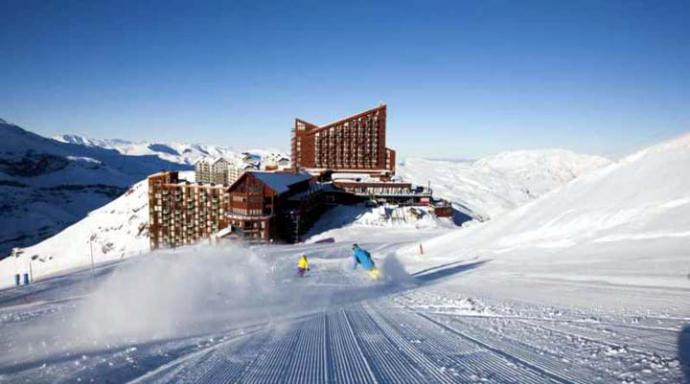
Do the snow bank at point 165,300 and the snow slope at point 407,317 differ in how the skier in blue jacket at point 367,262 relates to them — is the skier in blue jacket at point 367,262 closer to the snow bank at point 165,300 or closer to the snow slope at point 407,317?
the snow slope at point 407,317

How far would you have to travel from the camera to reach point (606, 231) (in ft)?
53.4

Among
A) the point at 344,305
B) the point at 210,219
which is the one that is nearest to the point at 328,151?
the point at 210,219

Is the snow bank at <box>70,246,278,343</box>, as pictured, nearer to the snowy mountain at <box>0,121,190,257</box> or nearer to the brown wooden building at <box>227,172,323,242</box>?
the brown wooden building at <box>227,172,323,242</box>

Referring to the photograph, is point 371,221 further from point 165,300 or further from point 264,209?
point 165,300

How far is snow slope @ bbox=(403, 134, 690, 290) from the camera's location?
12.2 meters

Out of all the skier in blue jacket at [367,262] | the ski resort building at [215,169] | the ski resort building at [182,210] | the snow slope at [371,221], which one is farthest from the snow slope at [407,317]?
the ski resort building at [215,169]

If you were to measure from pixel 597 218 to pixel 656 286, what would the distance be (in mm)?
8299

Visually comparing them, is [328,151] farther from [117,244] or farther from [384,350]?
[384,350]

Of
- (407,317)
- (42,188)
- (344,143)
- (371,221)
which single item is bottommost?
(407,317)

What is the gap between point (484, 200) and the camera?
100938mm

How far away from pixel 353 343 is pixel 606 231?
13969mm

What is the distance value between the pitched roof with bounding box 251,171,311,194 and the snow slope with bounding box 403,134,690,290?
21.8 meters

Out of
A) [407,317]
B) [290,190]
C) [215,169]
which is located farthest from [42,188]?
[407,317]

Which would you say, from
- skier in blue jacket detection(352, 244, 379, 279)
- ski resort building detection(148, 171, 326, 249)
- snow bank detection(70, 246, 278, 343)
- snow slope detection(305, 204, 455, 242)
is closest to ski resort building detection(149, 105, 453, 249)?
ski resort building detection(148, 171, 326, 249)
